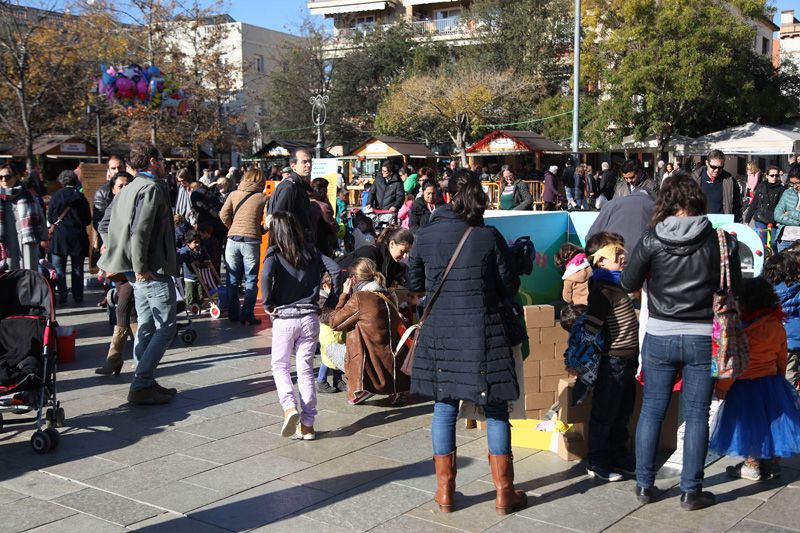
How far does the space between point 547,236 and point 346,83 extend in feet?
132

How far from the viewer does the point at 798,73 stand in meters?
37.4

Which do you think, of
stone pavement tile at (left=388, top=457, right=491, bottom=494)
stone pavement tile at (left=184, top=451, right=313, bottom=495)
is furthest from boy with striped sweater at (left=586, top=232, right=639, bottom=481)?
stone pavement tile at (left=184, top=451, right=313, bottom=495)

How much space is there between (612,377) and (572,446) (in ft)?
2.29

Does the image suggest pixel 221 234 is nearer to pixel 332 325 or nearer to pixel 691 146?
pixel 332 325

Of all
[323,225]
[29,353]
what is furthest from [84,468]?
[323,225]

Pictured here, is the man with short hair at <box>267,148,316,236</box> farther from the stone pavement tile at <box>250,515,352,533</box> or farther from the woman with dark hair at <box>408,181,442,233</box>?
the stone pavement tile at <box>250,515,352,533</box>

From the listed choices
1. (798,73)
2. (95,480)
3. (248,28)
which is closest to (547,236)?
(95,480)

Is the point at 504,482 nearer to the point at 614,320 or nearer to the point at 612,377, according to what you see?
the point at 612,377

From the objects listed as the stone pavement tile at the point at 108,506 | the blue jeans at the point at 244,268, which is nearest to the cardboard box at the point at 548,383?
the stone pavement tile at the point at 108,506

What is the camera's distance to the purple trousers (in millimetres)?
5656

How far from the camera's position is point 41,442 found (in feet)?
17.5

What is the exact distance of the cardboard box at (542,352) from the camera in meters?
5.73

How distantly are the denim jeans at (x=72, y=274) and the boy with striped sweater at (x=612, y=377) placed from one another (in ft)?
27.1

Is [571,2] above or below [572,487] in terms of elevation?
above
